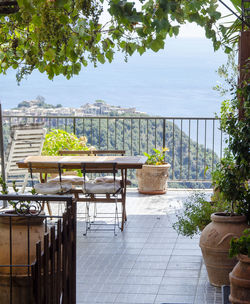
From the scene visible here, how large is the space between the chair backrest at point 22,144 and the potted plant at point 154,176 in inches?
66.2

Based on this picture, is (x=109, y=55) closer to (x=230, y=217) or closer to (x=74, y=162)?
(x=230, y=217)

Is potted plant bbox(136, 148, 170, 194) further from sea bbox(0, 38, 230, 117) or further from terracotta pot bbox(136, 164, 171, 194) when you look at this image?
sea bbox(0, 38, 230, 117)

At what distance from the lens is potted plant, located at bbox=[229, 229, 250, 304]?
316cm

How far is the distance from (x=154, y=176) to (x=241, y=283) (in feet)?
15.7

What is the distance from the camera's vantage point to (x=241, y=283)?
3.16m

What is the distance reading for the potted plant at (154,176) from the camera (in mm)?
7902

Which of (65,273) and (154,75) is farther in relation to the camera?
(154,75)

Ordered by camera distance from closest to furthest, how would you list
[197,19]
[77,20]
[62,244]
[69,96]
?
[62,244], [197,19], [77,20], [69,96]

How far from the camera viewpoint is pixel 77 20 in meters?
3.45

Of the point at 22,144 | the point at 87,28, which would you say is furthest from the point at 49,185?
the point at 87,28

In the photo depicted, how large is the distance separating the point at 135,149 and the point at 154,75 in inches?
626

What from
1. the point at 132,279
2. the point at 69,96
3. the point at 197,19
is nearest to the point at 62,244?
the point at 197,19

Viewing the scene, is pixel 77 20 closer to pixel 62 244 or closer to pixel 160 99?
pixel 62 244

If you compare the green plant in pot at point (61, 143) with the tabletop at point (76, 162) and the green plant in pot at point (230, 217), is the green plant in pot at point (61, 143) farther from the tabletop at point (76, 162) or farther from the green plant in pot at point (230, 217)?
the green plant in pot at point (230, 217)
